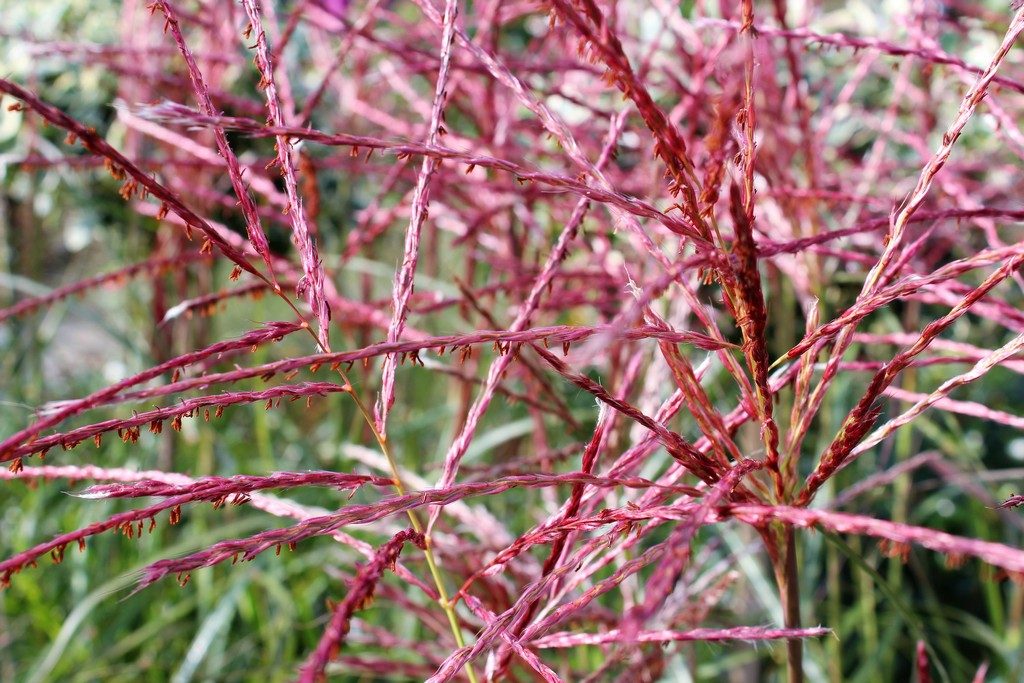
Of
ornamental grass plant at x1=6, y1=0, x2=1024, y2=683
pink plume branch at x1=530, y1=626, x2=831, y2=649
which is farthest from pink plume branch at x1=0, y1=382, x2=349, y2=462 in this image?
pink plume branch at x1=530, y1=626, x2=831, y2=649

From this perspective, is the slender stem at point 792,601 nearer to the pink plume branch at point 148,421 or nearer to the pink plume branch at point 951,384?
the pink plume branch at point 951,384

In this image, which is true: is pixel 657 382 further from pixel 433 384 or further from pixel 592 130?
pixel 433 384

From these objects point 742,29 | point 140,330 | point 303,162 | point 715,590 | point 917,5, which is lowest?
point 715,590

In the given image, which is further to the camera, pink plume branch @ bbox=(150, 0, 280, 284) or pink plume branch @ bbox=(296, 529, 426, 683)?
pink plume branch @ bbox=(150, 0, 280, 284)

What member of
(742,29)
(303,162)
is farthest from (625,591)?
(742,29)

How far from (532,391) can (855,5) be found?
1.49 meters

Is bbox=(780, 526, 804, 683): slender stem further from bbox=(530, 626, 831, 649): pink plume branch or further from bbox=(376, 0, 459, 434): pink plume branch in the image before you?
bbox=(376, 0, 459, 434): pink plume branch

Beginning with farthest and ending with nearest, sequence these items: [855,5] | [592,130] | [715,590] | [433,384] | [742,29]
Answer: [433,384] → [855,5] → [592,130] → [715,590] → [742,29]

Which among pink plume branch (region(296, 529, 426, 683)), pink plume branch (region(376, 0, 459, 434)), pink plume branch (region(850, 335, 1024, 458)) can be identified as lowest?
pink plume branch (region(296, 529, 426, 683))

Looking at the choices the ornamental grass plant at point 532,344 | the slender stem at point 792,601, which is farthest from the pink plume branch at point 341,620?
the slender stem at point 792,601

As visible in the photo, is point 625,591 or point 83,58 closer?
point 625,591

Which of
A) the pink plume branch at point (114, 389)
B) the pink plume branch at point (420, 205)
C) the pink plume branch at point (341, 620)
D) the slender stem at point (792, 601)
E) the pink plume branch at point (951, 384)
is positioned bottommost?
the slender stem at point (792, 601)

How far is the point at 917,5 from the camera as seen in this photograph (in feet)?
3.48

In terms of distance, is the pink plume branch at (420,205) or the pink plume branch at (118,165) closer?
the pink plume branch at (118,165)
